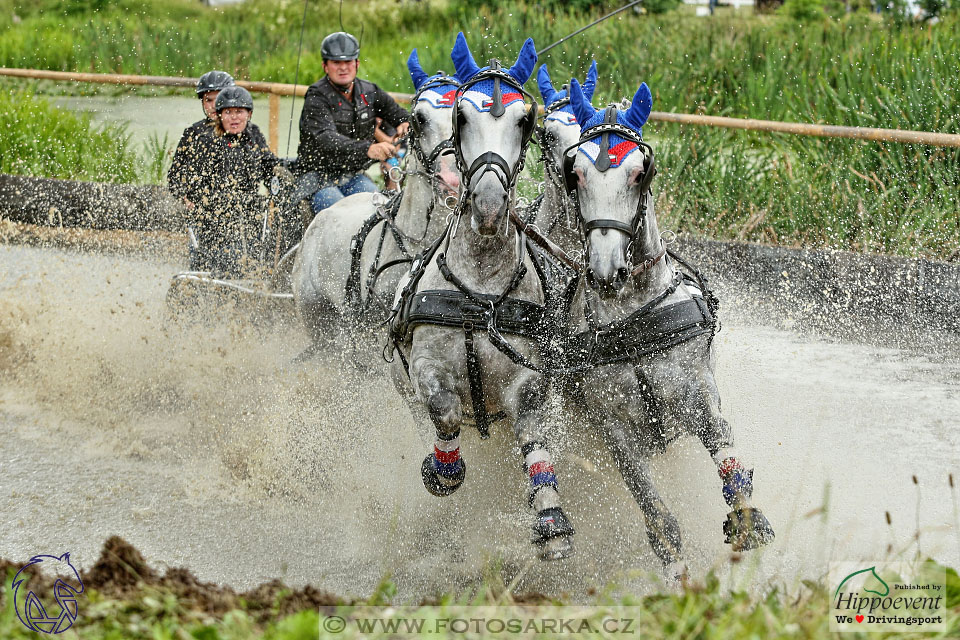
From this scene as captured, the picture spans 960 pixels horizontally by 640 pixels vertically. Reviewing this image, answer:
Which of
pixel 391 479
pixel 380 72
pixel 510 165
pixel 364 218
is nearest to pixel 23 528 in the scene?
pixel 391 479

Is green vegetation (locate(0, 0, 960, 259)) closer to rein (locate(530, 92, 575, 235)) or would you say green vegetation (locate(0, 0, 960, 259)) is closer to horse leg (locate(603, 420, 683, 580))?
rein (locate(530, 92, 575, 235))

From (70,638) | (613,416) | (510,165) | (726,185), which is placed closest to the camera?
(70,638)

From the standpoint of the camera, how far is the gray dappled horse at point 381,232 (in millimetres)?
4137

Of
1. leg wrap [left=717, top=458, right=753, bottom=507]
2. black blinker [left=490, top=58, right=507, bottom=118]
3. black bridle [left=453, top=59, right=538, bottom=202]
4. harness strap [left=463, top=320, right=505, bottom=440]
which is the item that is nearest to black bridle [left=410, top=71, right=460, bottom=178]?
black bridle [left=453, top=59, right=538, bottom=202]

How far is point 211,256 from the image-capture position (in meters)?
6.41

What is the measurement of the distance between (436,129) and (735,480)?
1832 millimetres

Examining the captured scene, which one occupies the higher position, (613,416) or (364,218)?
(364,218)

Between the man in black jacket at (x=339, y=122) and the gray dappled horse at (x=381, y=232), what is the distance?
37cm

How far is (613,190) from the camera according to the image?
3213 mm

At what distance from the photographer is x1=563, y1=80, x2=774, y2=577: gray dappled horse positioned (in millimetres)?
3262

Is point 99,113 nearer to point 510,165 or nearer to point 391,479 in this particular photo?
point 391,479

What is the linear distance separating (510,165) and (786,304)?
14.3 feet

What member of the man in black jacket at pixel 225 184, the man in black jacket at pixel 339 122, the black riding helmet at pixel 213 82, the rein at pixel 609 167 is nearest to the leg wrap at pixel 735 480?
the rein at pixel 609 167

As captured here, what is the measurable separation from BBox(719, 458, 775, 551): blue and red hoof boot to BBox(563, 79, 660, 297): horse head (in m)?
0.77
